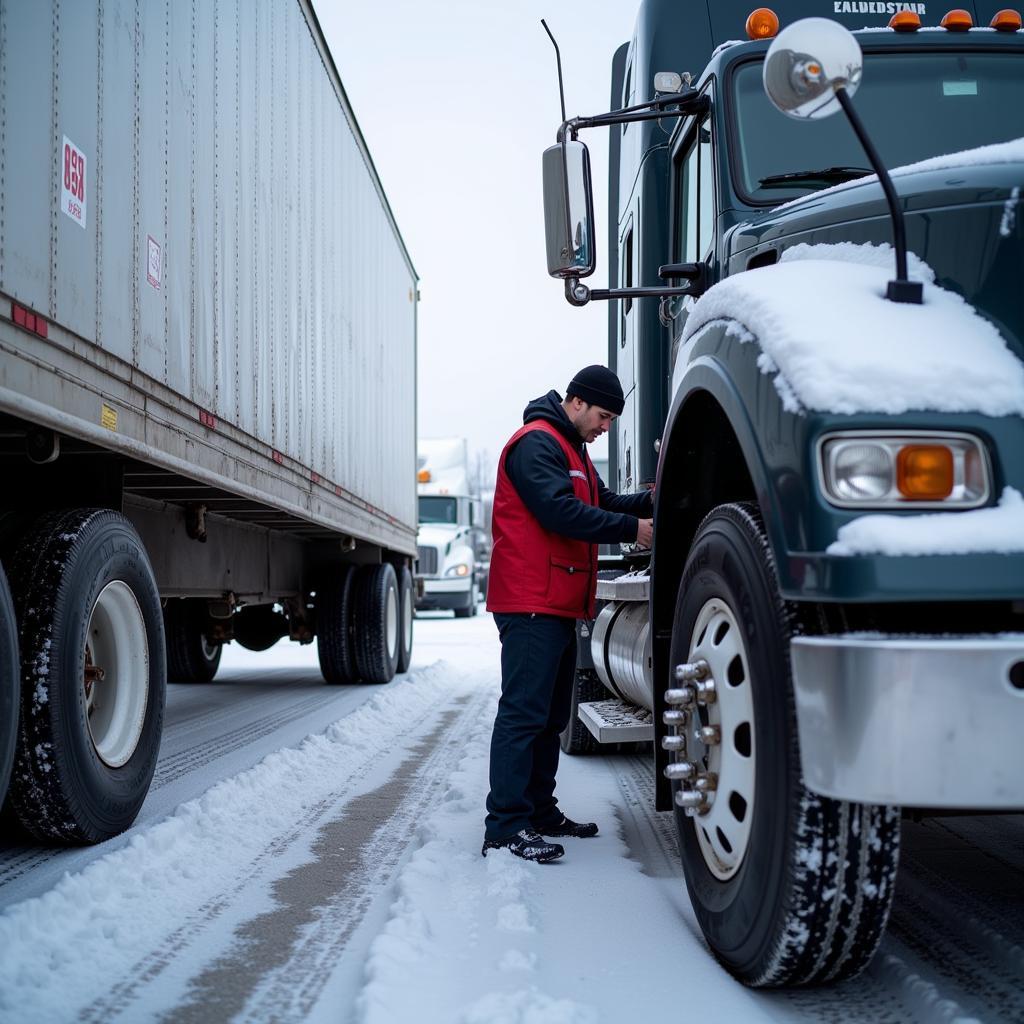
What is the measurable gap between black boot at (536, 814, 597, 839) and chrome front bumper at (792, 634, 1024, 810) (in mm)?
2378

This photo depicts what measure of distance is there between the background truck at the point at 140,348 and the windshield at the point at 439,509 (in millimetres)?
16524

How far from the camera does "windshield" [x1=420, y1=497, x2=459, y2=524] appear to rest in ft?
80.1

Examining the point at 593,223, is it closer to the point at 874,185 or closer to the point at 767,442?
the point at 874,185

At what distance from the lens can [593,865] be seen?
380cm

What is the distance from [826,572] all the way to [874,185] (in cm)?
130

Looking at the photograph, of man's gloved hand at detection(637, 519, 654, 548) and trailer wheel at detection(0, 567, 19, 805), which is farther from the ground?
man's gloved hand at detection(637, 519, 654, 548)

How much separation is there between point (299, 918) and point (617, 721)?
1953mm

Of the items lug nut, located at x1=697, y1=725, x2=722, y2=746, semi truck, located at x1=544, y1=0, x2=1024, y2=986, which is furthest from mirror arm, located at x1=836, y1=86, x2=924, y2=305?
lug nut, located at x1=697, y1=725, x2=722, y2=746

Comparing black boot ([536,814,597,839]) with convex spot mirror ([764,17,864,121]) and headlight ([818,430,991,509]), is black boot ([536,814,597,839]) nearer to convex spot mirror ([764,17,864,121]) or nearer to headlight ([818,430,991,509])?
headlight ([818,430,991,509])

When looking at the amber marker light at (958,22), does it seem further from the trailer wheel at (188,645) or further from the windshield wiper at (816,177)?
the trailer wheel at (188,645)

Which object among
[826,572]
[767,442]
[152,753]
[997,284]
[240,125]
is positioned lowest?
[152,753]

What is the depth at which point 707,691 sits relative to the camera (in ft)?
8.74

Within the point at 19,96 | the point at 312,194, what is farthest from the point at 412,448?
the point at 19,96

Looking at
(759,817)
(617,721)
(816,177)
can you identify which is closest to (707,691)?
(759,817)
